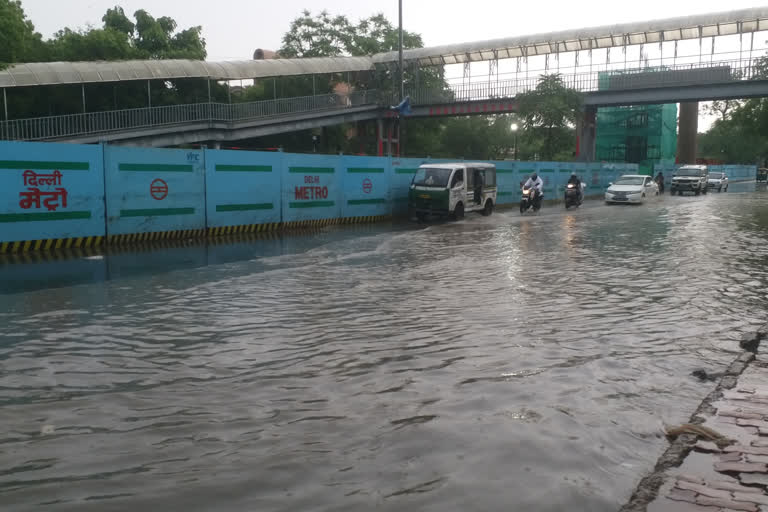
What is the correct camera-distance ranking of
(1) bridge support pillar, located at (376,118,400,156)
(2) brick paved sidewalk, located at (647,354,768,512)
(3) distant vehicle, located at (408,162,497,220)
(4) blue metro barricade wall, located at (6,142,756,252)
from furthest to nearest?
A: 1. (1) bridge support pillar, located at (376,118,400,156)
2. (3) distant vehicle, located at (408,162,497,220)
3. (4) blue metro barricade wall, located at (6,142,756,252)
4. (2) brick paved sidewalk, located at (647,354,768,512)

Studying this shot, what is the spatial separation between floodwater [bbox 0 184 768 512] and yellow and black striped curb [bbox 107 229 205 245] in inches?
153

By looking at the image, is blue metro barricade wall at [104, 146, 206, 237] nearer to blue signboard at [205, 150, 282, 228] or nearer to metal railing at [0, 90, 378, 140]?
blue signboard at [205, 150, 282, 228]

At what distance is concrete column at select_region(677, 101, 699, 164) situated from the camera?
75250mm

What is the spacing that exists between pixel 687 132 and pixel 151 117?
200 feet

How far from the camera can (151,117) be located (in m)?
34.2

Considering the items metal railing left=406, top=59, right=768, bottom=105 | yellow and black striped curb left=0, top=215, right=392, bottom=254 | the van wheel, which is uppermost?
metal railing left=406, top=59, right=768, bottom=105

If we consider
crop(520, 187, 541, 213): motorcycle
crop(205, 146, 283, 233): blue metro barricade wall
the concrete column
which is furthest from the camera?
the concrete column

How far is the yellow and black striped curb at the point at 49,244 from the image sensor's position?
13.5 meters

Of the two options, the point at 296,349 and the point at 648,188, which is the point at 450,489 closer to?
the point at 296,349

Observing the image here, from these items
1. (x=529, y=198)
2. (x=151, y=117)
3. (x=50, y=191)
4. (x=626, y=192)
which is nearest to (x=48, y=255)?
(x=50, y=191)

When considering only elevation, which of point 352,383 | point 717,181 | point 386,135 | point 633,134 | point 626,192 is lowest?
point 352,383

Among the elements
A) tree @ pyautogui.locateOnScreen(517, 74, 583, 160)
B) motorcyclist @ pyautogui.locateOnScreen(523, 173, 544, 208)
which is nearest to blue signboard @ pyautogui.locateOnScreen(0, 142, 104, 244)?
motorcyclist @ pyautogui.locateOnScreen(523, 173, 544, 208)

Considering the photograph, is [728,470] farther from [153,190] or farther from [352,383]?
[153,190]

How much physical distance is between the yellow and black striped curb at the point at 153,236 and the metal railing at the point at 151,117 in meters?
15.4
